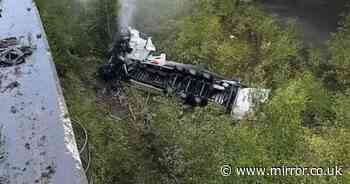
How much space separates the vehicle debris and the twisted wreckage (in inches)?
102

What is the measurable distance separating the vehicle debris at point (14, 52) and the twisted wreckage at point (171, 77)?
2.60m

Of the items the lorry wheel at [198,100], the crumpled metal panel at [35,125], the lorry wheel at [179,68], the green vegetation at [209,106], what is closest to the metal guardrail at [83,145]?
the green vegetation at [209,106]

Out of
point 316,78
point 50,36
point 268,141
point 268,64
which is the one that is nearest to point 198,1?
point 268,64

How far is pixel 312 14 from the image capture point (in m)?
7.54

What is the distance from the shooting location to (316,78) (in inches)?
233

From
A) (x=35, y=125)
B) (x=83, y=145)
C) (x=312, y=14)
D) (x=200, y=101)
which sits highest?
(x=312, y=14)

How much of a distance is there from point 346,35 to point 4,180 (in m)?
5.73

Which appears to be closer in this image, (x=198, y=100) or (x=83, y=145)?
(x=83, y=145)

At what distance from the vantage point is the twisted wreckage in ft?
17.9

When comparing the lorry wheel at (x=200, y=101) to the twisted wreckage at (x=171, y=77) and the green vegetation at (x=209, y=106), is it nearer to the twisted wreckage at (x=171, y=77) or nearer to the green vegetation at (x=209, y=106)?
the twisted wreckage at (x=171, y=77)

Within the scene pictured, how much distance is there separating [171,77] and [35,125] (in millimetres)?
3426

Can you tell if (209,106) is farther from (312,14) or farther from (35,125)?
(312,14)

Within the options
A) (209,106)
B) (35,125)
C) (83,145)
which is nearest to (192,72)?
(209,106)

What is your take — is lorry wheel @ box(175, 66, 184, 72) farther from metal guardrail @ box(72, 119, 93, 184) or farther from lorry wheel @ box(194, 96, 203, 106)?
metal guardrail @ box(72, 119, 93, 184)
